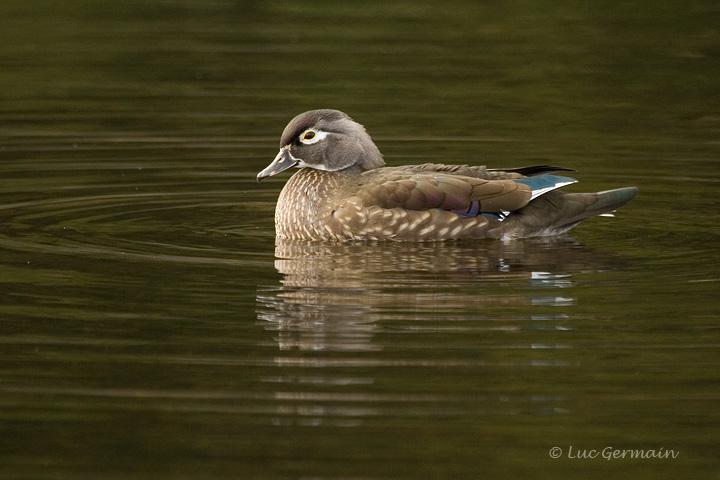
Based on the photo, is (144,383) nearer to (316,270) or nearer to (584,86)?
(316,270)

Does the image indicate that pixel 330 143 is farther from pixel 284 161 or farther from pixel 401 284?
pixel 401 284

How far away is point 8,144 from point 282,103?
149 inches

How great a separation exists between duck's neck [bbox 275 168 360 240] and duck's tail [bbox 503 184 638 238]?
1.52 m

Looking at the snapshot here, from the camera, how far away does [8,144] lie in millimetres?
16859

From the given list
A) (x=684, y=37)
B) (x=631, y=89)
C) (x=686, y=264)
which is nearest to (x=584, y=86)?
(x=631, y=89)

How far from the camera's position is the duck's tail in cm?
1266

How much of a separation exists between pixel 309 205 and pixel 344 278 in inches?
76.6

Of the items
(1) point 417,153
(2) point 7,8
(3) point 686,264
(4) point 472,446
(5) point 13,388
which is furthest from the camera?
(2) point 7,8

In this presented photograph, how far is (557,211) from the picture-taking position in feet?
41.8

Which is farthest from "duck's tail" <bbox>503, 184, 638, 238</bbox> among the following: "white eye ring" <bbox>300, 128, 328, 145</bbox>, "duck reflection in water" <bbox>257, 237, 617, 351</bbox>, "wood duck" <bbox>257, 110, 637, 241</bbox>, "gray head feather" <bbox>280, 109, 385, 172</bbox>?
"white eye ring" <bbox>300, 128, 328, 145</bbox>

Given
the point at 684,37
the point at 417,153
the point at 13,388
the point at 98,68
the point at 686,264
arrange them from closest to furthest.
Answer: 1. the point at 13,388
2. the point at 686,264
3. the point at 417,153
4. the point at 98,68
5. the point at 684,37

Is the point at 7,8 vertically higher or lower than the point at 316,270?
higher

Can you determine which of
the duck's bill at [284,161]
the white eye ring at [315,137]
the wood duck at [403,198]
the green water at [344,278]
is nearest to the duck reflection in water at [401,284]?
the green water at [344,278]

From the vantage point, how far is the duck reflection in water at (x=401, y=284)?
9523mm
